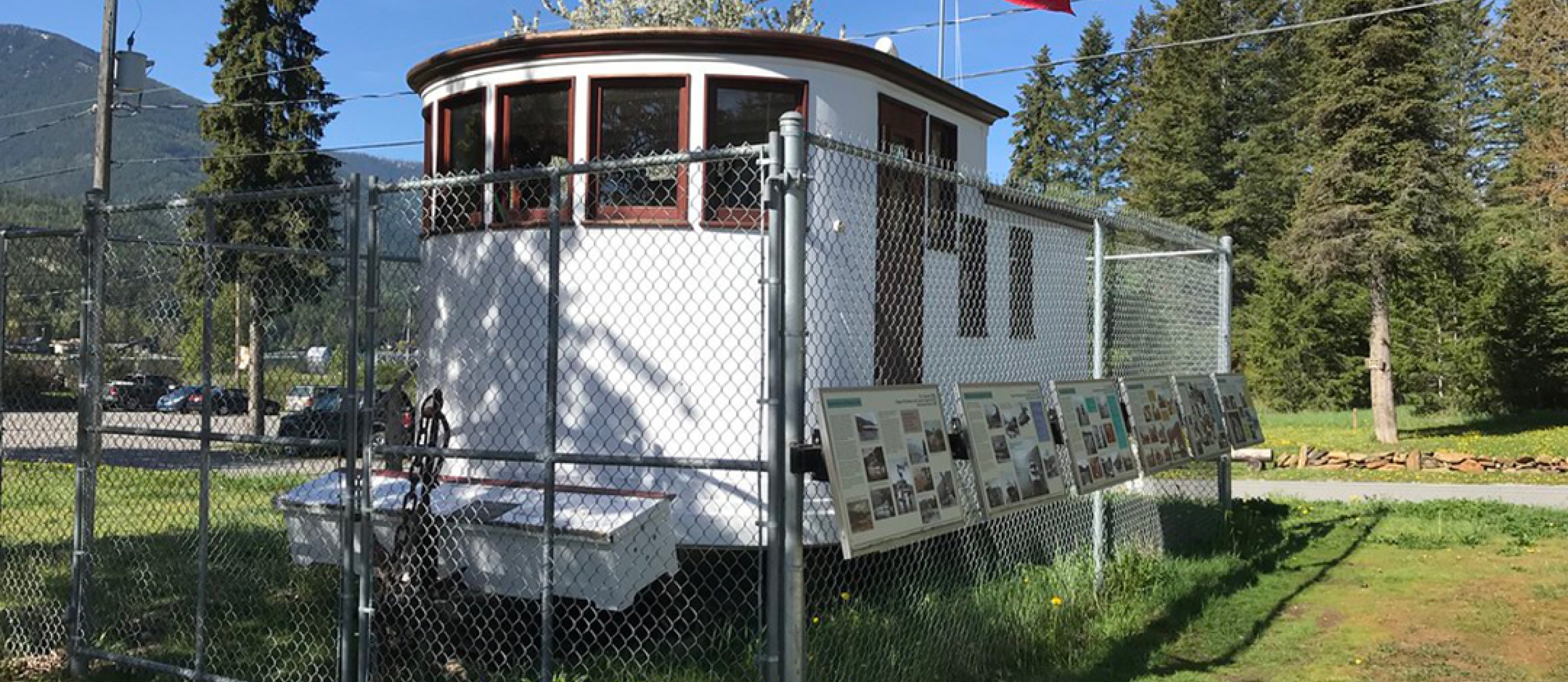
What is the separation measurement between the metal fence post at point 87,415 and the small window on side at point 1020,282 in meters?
5.75

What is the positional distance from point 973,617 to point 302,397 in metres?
4.45

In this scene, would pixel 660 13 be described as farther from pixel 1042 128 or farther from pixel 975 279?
pixel 1042 128

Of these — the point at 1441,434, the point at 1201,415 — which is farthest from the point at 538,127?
the point at 1441,434

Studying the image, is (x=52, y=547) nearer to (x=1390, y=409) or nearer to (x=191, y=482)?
(x=191, y=482)

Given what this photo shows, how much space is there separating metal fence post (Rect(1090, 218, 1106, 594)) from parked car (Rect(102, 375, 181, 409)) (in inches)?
215

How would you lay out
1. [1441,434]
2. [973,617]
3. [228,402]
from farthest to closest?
[1441,434]
[228,402]
[973,617]

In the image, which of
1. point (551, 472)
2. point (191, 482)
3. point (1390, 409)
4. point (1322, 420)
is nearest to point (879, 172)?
point (551, 472)

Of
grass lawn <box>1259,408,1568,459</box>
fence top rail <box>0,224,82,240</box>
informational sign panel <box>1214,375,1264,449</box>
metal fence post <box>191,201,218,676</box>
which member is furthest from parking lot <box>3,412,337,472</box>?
grass lawn <box>1259,408,1568,459</box>

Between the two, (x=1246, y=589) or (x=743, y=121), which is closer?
(x=743, y=121)

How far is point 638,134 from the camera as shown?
7016 mm

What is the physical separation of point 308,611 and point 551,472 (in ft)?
11.2

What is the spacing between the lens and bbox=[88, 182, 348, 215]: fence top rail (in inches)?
197

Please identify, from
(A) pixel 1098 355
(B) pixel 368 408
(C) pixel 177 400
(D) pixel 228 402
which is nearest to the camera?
(B) pixel 368 408

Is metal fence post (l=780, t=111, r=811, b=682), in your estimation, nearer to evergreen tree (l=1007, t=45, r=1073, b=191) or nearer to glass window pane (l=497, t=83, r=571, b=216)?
glass window pane (l=497, t=83, r=571, b=216)
